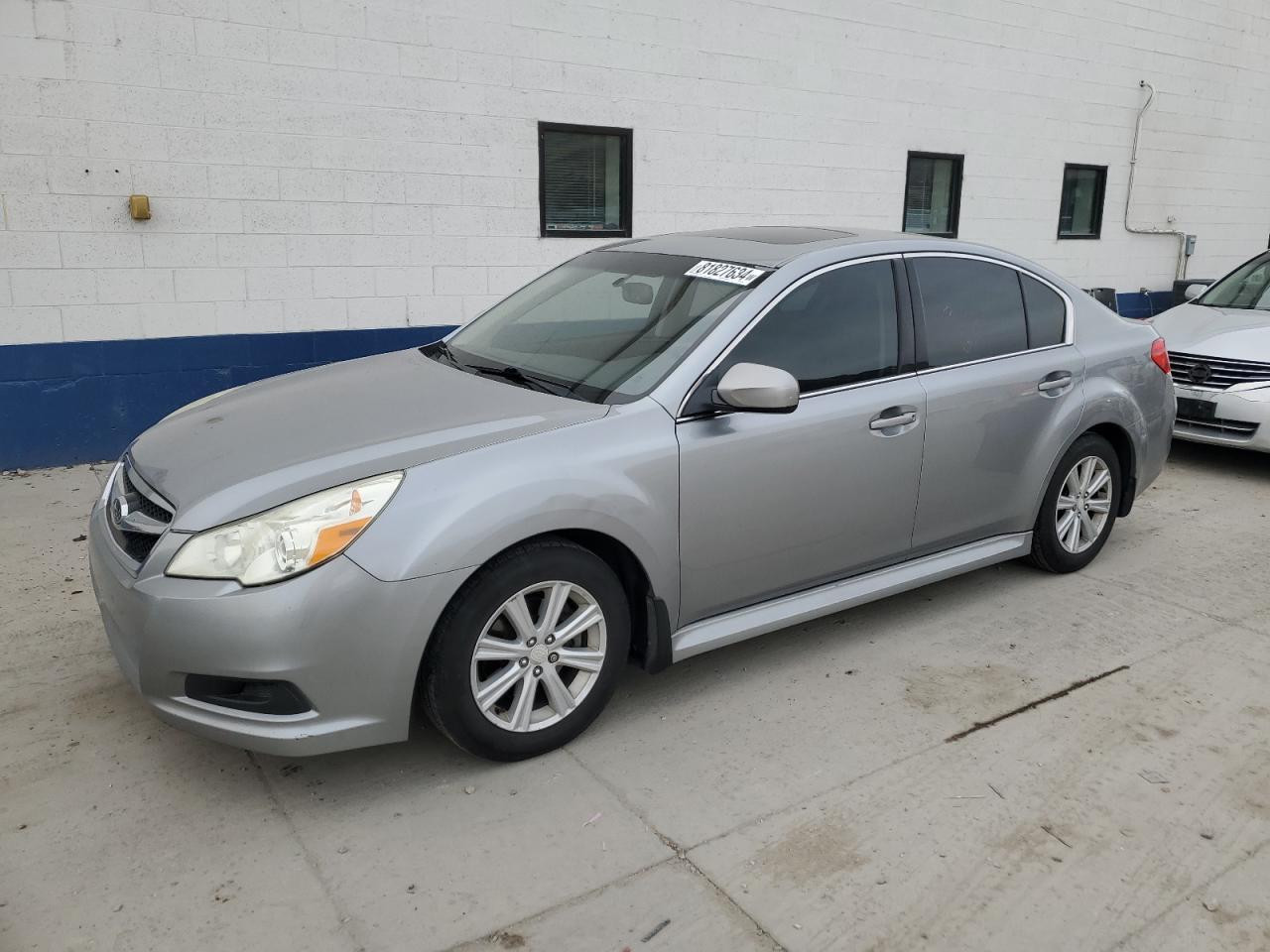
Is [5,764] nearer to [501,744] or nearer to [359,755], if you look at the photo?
[359,755]

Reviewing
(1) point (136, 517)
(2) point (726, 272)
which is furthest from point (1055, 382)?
(1) point (136, 517)

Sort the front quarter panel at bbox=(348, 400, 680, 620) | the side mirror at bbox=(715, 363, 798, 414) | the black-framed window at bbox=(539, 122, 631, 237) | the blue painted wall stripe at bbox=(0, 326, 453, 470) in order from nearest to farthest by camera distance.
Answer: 1. the front quarter panel at bbox=(348, 400, 680, 620)
2. the side mirror at bbox=(715, 363, 798, 414)
3. the blue painted wall stripe at bbox=(0, 326, 453, 470)
4. the black-framed window at bbox=(539, 122, 631, 237)

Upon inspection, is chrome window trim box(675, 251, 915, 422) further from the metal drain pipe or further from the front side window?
the metal drain pipe

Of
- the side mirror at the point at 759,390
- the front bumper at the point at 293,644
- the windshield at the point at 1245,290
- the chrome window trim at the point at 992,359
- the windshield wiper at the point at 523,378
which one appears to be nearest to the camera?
the front bumper at the point at 293,644

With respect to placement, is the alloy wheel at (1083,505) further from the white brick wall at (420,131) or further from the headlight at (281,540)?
the white brick wall at (420,131)

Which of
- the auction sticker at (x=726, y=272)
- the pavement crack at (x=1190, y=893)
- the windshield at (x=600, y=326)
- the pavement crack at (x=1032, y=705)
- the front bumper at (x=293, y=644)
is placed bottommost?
the pavement crack at (x=1190, y=893)

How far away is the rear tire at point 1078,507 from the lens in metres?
4.69

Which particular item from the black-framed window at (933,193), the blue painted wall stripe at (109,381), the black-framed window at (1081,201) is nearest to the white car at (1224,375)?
the black-framed window at (933,193)

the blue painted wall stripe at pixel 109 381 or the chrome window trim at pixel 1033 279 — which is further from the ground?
the chrome window trim at pixel 1033 279

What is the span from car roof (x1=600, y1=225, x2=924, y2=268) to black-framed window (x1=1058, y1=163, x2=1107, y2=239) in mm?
8410

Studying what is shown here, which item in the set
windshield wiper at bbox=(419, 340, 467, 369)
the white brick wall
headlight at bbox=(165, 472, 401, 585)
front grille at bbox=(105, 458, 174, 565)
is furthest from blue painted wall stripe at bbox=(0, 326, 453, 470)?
headlight at bbox=(165, 472, 401, 585)

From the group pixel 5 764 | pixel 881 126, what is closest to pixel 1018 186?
pixel 881 126

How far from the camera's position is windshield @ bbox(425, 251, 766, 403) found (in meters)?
3.54

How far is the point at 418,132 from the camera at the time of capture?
719 centimetres
